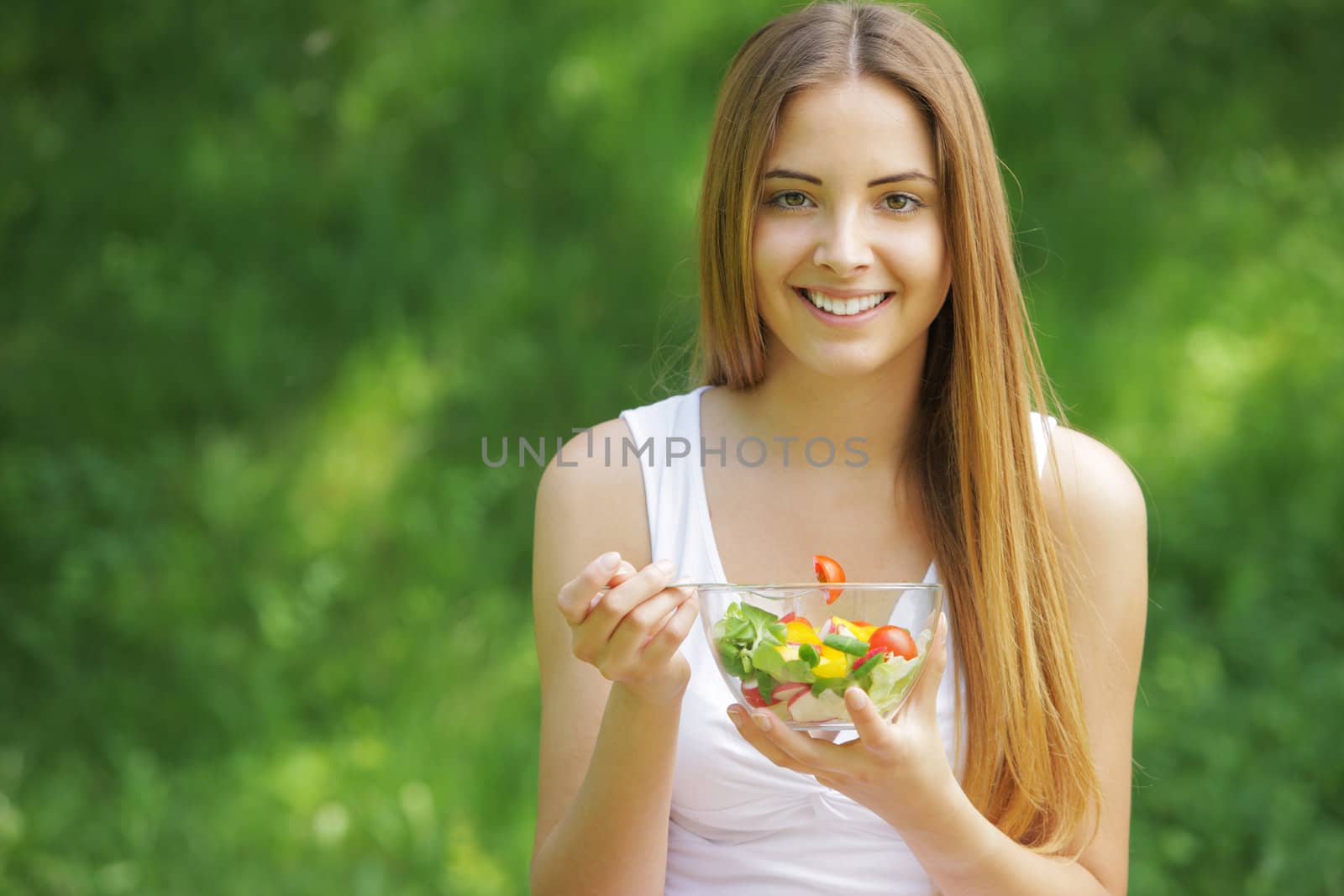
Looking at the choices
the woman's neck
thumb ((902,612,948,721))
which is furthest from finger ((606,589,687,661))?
the woman's neck

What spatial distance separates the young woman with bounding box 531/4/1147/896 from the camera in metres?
1.99

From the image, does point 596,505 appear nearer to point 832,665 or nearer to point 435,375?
point 832,665

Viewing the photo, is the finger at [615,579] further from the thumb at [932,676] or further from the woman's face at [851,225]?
the woman's face at [851,225]

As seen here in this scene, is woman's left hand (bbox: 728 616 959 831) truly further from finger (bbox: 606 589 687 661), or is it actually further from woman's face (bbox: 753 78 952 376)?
woman's face (bbox: 753 78 952 376)

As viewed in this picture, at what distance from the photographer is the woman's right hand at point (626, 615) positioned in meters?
1.62

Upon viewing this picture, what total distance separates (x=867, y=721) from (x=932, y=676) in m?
0.12

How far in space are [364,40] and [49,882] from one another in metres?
2.55

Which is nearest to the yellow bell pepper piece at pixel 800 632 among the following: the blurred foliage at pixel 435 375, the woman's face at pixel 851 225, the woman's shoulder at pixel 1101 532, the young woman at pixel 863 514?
the young woman at pixel 863 514

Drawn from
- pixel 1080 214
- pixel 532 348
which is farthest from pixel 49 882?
pixel 1080 214

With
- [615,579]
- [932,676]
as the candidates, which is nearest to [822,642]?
[932,676]

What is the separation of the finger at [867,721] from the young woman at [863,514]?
29 centimetres

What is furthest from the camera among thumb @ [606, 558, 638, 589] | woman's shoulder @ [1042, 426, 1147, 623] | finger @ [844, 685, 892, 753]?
woman's shoulder @ [1042, 426, 1147, 623]

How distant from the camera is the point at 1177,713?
11.2ft

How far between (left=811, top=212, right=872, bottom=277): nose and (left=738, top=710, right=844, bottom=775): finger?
628 mm
